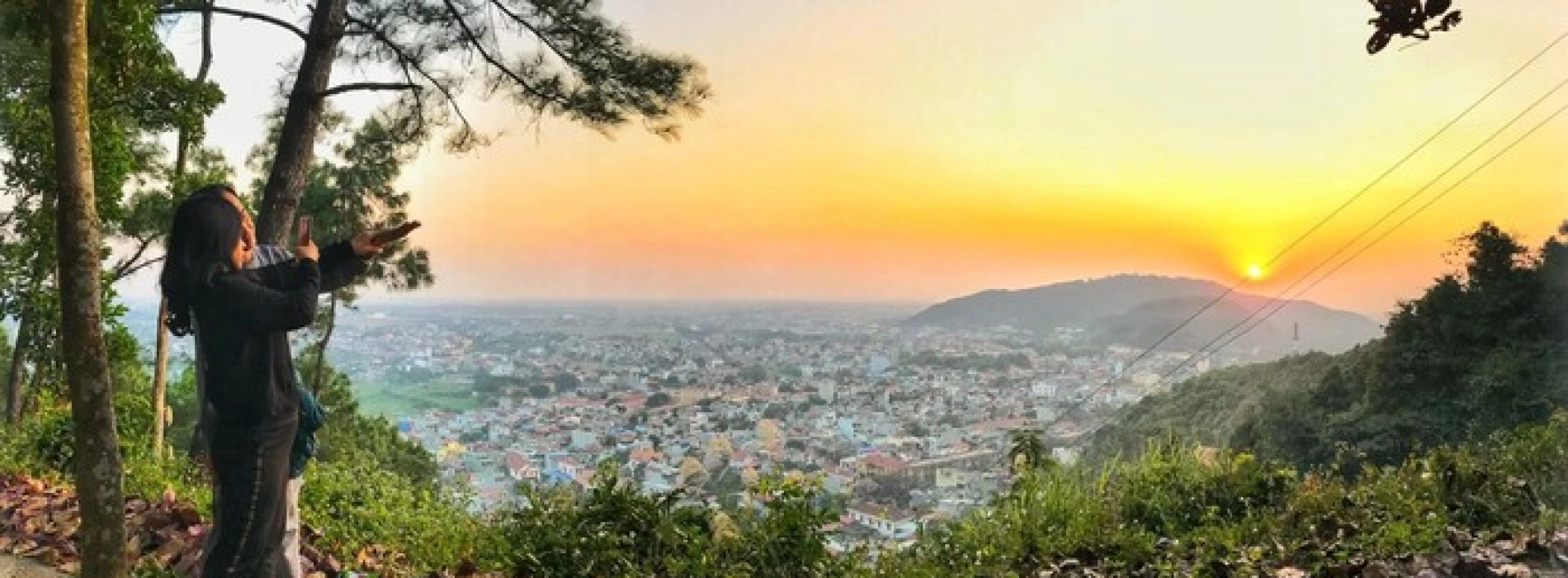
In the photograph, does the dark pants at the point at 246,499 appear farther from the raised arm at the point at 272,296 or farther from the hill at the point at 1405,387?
the hill at the point at 1405,387

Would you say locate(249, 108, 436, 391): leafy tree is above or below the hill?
above

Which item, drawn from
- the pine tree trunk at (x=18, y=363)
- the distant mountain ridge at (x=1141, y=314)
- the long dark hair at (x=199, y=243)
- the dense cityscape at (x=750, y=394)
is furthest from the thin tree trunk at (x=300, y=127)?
the distant mountain ridge at (x=1141, y=314)

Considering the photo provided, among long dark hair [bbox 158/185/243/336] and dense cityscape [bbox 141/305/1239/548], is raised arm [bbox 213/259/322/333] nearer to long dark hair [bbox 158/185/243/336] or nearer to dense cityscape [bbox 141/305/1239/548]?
long dark hair [bbox 158/185/243/336]

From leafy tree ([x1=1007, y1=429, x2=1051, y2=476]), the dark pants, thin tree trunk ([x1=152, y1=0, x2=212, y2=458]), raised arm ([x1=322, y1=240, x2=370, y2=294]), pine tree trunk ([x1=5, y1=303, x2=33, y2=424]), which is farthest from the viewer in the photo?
pine tree trunk ([x1=5, y1=303, x2=33, y2=424])

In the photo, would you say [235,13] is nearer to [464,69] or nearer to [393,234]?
[464,69]

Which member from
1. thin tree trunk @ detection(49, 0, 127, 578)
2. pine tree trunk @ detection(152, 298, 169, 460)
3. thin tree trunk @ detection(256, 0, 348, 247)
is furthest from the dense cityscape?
thin tree trunk @ detection(49, 0, 127, 578)

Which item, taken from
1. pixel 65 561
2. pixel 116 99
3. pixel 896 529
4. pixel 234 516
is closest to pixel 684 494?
pixel 896 529

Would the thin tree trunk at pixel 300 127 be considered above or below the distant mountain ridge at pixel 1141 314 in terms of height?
above
